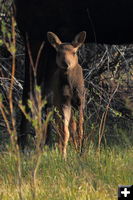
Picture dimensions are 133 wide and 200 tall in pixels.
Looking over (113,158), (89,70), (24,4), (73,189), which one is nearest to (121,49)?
(89,70)

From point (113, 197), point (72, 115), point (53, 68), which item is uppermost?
point (53, 68)

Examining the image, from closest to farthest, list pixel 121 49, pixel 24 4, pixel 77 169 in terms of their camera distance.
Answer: pixel 77 169, pixel 24 4, pixel 121 49

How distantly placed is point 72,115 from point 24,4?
1.17 metres

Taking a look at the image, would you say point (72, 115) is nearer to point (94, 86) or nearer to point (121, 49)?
point (94, 86)

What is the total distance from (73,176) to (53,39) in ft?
4.67

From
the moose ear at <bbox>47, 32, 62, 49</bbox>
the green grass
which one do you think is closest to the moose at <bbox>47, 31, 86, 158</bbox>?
the moose ear at <bbox>47, 32, 62, 49</bbox>

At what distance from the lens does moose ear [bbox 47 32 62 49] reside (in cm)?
465

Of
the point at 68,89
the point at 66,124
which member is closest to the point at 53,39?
the point at 68,89

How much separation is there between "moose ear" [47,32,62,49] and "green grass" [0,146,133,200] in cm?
93

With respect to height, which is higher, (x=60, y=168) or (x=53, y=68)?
(x=53, y=68)

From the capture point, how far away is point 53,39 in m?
4.68

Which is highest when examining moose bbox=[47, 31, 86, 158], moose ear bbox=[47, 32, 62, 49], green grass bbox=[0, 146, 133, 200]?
moose ear bbox=[47, 32, 62, 49]

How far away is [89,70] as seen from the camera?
6.16 metres

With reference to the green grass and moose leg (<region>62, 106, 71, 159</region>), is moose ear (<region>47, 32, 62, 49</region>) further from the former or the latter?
the green grass
